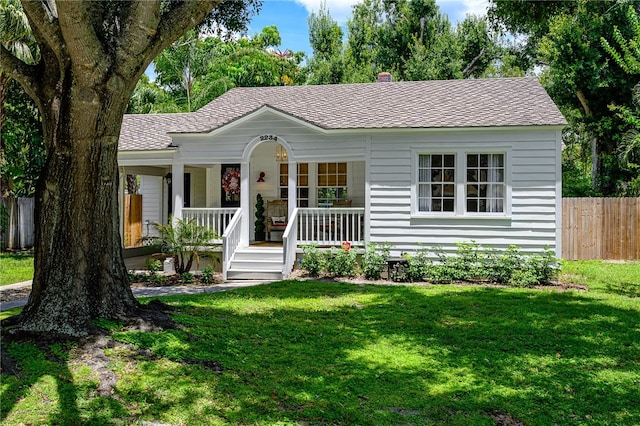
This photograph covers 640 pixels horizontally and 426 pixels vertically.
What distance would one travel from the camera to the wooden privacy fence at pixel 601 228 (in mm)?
15523

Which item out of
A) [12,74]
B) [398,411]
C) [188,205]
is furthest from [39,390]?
[188,205]

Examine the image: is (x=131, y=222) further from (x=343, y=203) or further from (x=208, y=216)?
(x=343, y=203)

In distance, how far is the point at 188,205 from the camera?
55.2 feet

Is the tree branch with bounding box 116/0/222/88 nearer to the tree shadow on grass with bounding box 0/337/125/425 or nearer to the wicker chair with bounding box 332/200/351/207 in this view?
the tree shadow on grass with bounding box 0/337/125/425

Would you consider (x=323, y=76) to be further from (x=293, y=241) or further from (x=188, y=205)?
(x=293, y=241)

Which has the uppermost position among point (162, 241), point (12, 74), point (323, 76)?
point (323, 76)

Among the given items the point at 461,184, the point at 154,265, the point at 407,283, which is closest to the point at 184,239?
the point at 154,265

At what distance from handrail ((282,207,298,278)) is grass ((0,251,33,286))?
6.09 meters

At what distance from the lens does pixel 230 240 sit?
1255 cm

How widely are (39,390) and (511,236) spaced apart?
10635 millimetres

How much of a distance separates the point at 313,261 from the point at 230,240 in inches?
83.5

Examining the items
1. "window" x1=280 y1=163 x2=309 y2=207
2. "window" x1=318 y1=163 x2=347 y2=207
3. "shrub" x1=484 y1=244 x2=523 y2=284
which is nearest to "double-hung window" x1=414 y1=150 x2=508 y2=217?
"shrub" x1=484 y1=244 x2=523 y2=284

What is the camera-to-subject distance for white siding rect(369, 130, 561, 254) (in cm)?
1210

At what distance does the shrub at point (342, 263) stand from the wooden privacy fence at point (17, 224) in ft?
39.4
